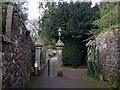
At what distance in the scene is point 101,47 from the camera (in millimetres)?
5914

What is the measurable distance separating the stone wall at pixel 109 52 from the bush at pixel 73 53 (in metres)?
4.95

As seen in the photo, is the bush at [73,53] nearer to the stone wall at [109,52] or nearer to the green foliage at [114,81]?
the stone wall at [109,52]

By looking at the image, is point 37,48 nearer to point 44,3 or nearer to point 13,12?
point 13,12

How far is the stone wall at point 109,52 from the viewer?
4332mm

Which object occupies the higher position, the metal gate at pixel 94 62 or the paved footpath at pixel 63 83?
the metal gate at pixel 94 62

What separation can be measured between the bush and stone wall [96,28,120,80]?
4.95 m

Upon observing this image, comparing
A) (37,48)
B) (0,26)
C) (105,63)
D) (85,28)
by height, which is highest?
(85,28)

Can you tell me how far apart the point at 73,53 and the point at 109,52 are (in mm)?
6092

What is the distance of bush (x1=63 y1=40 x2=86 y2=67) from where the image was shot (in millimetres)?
10969

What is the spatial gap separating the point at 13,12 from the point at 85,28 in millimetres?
7870

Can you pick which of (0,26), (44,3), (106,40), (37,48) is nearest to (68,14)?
(44,3)

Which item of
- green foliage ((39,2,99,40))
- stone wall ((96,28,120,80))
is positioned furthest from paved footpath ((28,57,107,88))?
green foliage ((39,2,99,40))

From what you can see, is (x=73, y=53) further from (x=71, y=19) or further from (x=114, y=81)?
(x=114, y=81)

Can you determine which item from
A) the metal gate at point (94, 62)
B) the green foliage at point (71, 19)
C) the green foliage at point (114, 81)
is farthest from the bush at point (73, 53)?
Answer: the green foliage at point (114, 81)
